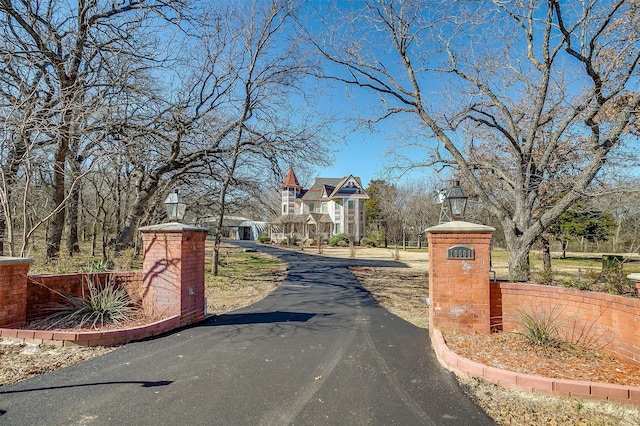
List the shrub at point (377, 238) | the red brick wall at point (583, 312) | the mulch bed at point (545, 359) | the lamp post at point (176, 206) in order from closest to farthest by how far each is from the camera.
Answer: the mulch bed at point (545, 359), the red brick wall at point (583, 312), the lamp post at point (176, 206), the shrub at point (377, 238)

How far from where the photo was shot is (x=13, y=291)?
5.04 meters

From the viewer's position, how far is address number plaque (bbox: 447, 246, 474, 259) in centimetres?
535

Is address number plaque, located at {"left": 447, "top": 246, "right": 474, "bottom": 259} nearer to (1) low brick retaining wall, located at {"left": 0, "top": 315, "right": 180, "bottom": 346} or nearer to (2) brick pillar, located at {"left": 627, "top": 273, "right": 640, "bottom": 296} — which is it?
(2) brick pillar, located at {"left": 627, "top": 273, "right": 640, "bottom": 296}

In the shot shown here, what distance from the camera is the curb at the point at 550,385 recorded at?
10.6 feet

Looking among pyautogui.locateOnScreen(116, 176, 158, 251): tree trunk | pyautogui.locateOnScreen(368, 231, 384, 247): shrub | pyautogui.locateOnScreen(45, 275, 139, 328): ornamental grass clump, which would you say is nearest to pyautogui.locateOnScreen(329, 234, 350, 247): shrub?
pyautogui.locateOnScreen(368, 231, 384, 247): shrub

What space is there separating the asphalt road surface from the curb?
315 millimetres

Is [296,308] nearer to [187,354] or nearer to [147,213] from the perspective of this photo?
[187,354]

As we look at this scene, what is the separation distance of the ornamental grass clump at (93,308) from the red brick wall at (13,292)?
1.27 feet

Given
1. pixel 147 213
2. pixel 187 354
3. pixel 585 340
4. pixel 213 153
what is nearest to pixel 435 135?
pixel 585 340

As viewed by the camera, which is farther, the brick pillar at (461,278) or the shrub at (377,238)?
the shrub at (377,238)

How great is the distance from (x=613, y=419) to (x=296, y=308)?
5667 mm

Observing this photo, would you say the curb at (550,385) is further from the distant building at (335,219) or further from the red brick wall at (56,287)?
the distant building at (335,219)

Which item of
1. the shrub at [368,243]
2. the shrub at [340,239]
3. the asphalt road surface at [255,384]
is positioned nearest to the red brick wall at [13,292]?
the asphalt road surface at [255,384]

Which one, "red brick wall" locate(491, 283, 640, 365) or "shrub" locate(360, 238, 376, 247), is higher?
"red brick wall" locate(491, 283, 640, 365)
